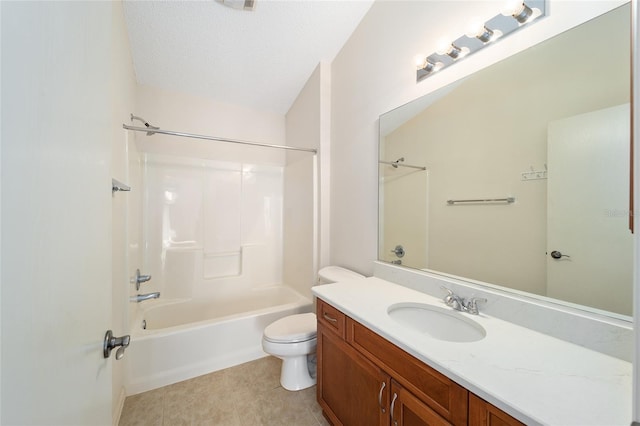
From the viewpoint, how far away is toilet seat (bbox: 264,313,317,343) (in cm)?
166

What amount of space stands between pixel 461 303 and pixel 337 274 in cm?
100

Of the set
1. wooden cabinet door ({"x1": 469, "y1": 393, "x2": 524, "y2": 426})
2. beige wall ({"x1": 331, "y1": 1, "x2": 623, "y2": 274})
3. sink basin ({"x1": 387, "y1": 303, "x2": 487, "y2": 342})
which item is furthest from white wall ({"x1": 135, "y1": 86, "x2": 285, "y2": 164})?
wooden cabinet door ({"x1": 469, "y1": 393, "x2": 524, "y2": 426})

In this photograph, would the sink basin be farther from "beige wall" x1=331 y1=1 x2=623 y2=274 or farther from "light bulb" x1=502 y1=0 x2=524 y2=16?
"light bulb" x1=502 y1=0 x2=524 y2=16

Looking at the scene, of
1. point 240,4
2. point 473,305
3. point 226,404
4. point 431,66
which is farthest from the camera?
point 240,4

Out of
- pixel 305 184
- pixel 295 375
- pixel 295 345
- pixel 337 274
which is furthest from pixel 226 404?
pixel 305 184

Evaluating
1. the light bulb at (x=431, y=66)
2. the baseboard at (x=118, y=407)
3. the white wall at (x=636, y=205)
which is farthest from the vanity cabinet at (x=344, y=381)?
the light bulb at (x=431, y=66)

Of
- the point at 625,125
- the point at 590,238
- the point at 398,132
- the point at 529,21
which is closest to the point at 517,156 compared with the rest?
the point at 625,125

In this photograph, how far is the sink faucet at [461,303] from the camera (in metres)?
1.11

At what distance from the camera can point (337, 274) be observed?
1.99 m

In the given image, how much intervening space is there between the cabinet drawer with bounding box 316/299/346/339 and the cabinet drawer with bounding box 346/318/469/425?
12 centimetres

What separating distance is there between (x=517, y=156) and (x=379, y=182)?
839mm

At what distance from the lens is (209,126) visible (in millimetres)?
2658

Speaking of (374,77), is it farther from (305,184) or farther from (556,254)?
(556,254)

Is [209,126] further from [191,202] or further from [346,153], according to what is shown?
[346,153]
